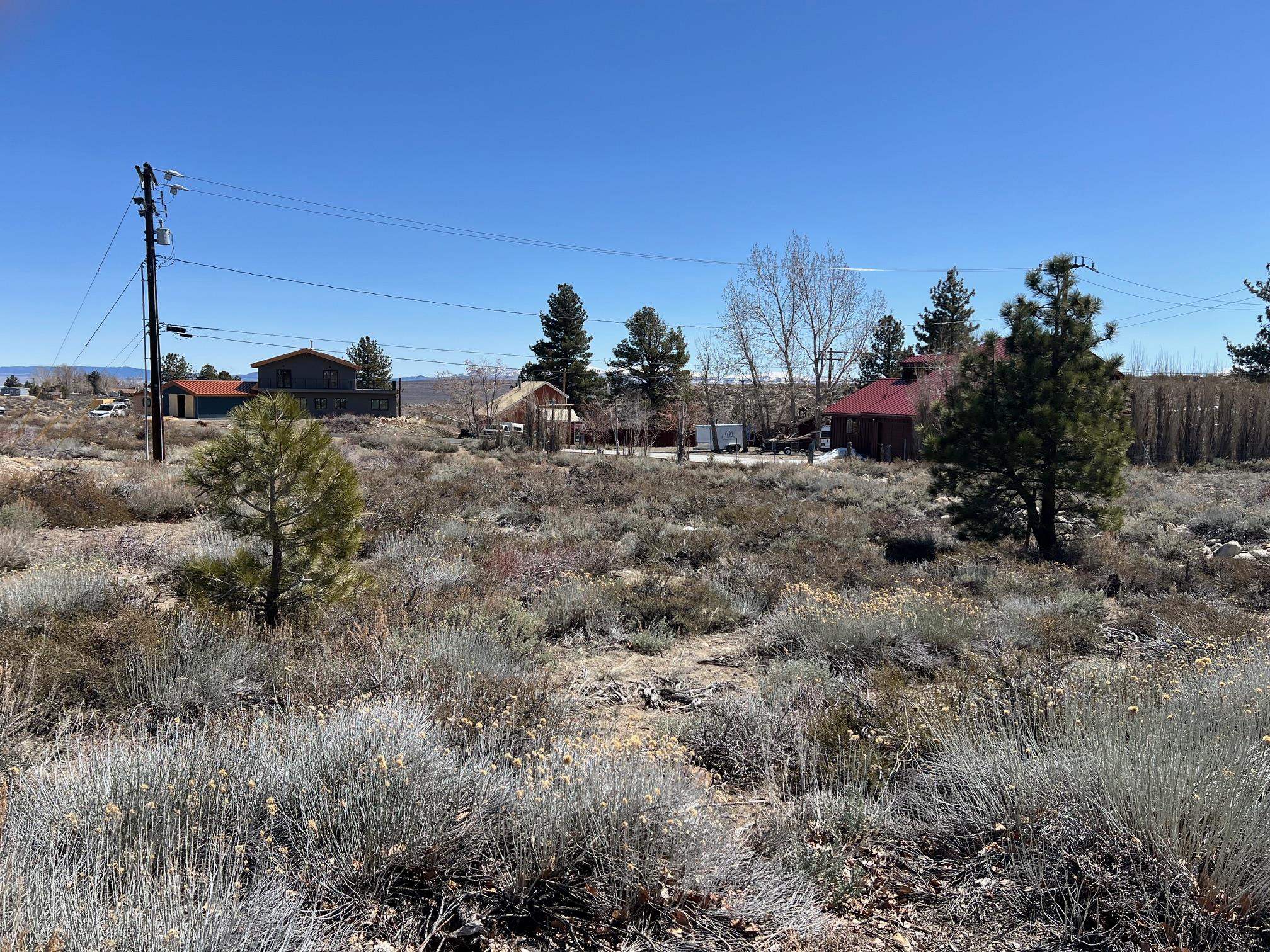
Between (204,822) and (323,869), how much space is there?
1.89 feet

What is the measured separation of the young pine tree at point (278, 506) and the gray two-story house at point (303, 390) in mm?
53273

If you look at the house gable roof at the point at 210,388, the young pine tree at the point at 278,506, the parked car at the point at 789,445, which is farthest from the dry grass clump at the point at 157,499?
the house gable roof at the point at 210,388

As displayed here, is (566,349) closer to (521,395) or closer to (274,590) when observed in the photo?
(521,395)

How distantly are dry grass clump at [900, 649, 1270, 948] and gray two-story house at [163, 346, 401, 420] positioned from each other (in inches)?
2264

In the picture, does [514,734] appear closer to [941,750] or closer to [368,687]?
[368,687]

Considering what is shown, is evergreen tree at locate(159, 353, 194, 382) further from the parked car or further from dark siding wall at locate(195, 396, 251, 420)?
the parked car

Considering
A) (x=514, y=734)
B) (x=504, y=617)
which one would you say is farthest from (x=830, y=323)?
(x=514, y=734)

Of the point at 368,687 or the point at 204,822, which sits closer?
the point at 204,822

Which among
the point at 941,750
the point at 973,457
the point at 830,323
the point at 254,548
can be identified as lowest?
the point at 941,750

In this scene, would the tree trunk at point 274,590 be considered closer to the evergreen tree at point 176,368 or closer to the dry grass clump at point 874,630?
the dry grass clump at point 874,630

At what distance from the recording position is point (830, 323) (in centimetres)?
3822

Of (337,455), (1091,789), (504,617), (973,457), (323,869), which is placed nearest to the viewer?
(323,869)

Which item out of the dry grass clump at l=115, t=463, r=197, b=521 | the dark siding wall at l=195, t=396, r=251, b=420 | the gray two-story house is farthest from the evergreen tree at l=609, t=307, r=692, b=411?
the dry grass clump at l=115, t=463, r=197, b=521

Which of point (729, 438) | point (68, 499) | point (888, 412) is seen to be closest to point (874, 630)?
point (68, 499)
